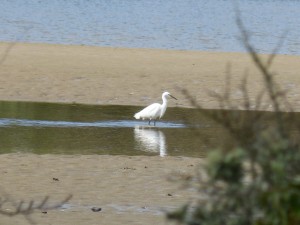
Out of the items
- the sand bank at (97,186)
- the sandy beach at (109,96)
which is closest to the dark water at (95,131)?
the sandy beach at (109,96)

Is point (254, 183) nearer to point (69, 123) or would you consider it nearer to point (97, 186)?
point (97, 186)

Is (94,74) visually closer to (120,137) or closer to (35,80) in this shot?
(35,80)

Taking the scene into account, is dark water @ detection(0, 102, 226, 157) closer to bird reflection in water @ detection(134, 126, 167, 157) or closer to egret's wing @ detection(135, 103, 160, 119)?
bird reflection in water @ detection(134, 126, 167, 157)

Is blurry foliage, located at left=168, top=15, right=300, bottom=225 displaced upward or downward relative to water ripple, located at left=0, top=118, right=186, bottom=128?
downward

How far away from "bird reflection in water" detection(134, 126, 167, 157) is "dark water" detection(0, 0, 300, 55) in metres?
5.30

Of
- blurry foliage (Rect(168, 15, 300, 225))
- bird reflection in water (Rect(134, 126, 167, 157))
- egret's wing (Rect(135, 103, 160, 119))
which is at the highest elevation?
egret's wing (Rect(135, 103, 160, 119))

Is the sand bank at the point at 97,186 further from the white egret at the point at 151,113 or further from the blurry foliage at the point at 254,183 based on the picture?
the blurry foliage at the point at 254,183

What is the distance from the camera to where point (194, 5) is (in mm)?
57844

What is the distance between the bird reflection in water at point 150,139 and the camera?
12.6 meters

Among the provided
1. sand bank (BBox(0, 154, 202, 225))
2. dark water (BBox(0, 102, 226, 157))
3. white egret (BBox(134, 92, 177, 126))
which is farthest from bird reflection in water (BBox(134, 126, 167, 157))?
sand bank (BBox(0, 154, 202, 225))

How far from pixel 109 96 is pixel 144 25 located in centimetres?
1975

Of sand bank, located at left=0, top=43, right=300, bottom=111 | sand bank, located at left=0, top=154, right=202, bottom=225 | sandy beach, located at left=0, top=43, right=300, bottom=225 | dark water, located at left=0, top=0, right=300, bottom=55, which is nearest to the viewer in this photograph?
sand bank, located at left=0, top=154, right=202, bottom=225

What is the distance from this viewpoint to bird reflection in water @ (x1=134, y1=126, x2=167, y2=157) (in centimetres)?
1263

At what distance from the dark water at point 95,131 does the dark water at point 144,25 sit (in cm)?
362
